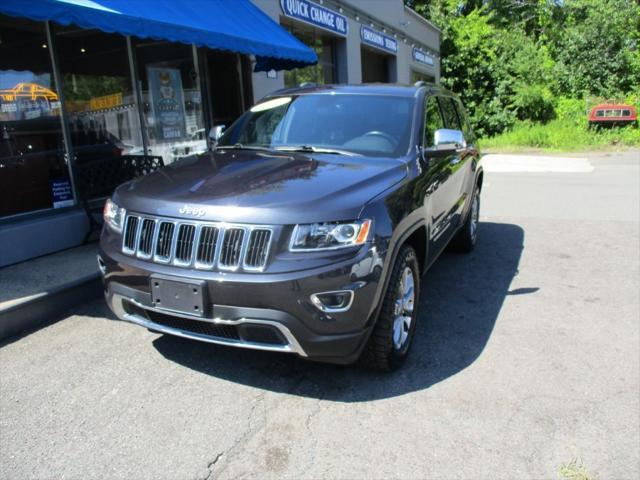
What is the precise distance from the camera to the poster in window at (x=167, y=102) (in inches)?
333

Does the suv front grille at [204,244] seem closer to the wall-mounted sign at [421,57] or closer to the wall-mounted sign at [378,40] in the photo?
the wall-mounted sign at [378,40]

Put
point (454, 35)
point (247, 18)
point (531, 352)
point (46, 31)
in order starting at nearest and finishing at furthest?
1. point (531, 352)
2. point (46, 31)
3. point (247, 18)
4. point (454, 35)

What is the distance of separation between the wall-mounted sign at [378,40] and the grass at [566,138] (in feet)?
18.7

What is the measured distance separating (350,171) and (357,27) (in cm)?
1246

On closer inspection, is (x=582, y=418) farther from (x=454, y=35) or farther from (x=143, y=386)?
(x=454, y=35)

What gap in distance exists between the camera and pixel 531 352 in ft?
12.8

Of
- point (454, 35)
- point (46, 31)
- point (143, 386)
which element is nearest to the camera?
point (143, 386)

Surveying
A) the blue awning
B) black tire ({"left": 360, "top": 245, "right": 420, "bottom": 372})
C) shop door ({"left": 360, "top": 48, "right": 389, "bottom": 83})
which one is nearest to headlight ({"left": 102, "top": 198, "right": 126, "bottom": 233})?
black tire ({"left": 360, "top": 245, "right": 420, "bottom": 372})

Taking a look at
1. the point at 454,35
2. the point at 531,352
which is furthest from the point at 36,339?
the point at 454,35

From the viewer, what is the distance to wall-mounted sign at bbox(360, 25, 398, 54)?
1532 centimetres

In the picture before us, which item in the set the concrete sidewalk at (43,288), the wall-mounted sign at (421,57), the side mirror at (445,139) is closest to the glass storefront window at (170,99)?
the concrete sidewalk at (43,288)

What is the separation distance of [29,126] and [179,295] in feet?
14.1

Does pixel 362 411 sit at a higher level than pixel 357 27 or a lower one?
lower

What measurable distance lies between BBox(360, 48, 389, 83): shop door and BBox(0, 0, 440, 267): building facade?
19.9ft
